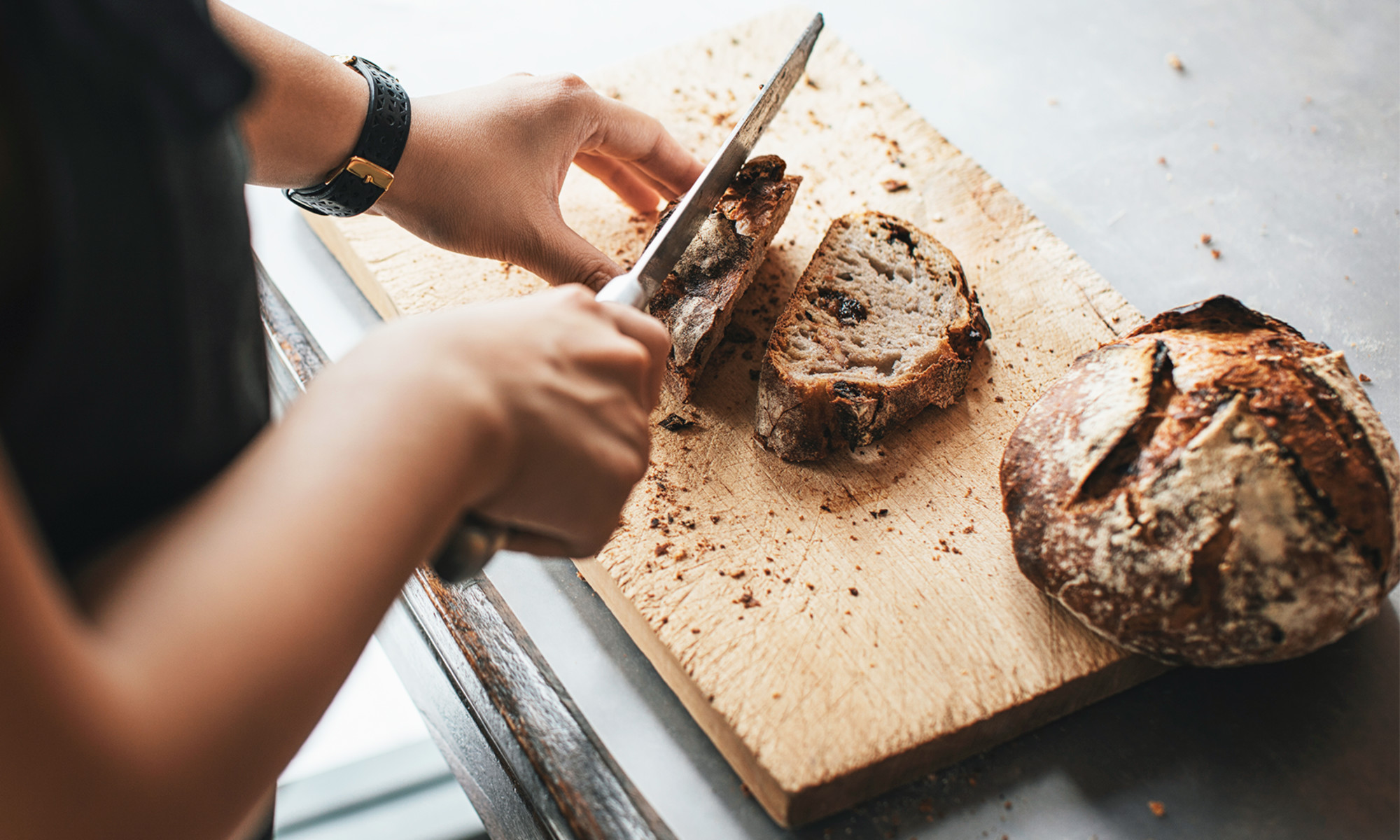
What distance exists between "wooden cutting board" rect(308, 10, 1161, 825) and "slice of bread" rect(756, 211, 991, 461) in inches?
2.6

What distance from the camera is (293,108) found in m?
1.28

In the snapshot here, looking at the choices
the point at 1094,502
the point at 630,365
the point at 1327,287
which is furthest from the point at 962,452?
the point at 1327,287

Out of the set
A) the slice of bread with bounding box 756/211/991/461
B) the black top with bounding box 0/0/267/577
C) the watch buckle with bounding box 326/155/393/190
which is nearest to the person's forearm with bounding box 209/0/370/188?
the watch buckle with bounding box 326/155/393/190


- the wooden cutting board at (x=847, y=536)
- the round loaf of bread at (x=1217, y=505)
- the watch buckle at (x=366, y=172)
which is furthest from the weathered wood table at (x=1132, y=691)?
the watch buckle at (x=366, y=172)

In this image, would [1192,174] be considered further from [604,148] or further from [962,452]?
[604,148]

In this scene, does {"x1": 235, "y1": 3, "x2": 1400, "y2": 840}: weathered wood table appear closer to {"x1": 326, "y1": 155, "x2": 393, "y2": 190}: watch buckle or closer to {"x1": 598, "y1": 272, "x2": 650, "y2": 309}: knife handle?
{"x1": 326, "y1": 155, "x2": 393, "y2": 190}: watch buckle

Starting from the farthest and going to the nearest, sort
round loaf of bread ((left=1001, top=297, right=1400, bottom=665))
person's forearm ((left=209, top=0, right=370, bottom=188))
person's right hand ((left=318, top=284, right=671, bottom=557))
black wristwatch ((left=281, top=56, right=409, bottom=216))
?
black wristwatch ((left=281, top=56, right=409, bottom=216)) → person's forearm ((left=209, top=0, right=370, bottom=188)) → round loaf of bread ((left=1001, top=297, right=1400, bottom=665)) → person's right hand ((left=318, top=284, right=671, bottom=557))

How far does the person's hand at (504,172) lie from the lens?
56.5 inches

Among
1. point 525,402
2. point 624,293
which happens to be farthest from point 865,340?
point 525,402

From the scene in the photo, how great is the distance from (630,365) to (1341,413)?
986mm

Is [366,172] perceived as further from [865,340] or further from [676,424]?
[865,340]

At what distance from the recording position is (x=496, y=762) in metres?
1.31

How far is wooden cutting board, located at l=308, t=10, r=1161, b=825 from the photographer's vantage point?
1.20 metres

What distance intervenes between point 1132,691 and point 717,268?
96 centimetres
